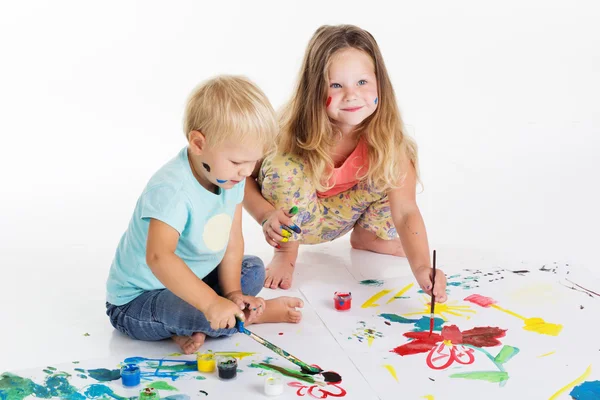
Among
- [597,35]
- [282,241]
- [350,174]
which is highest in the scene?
[597,35]

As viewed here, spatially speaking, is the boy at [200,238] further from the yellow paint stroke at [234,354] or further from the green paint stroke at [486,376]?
the green paint stroke at [486,376]

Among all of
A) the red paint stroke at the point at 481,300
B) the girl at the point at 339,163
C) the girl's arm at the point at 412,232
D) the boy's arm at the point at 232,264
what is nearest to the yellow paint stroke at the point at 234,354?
the boy's arm at the point at 232,264

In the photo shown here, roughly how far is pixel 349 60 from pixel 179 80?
1.93 meters

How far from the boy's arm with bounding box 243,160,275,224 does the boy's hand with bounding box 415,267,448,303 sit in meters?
0.50

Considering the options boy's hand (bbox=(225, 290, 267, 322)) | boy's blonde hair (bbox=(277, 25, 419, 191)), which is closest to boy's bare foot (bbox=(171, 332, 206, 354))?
boy's hand (bbox=(225, 290, 267, 322))

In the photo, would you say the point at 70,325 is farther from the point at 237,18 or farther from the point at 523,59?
the point at 523,59

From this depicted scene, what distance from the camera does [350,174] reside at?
248 cm

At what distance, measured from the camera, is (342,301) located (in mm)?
2209

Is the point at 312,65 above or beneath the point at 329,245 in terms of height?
above

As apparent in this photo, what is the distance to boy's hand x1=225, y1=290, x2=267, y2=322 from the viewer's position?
6.48ft

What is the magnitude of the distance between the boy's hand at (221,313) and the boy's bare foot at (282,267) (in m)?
0.54

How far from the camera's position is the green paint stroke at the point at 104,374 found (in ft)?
5.99

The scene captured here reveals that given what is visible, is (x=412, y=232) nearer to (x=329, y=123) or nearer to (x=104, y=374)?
(x=329, y=123)

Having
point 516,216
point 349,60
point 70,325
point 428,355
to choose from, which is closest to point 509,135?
point 516,216
